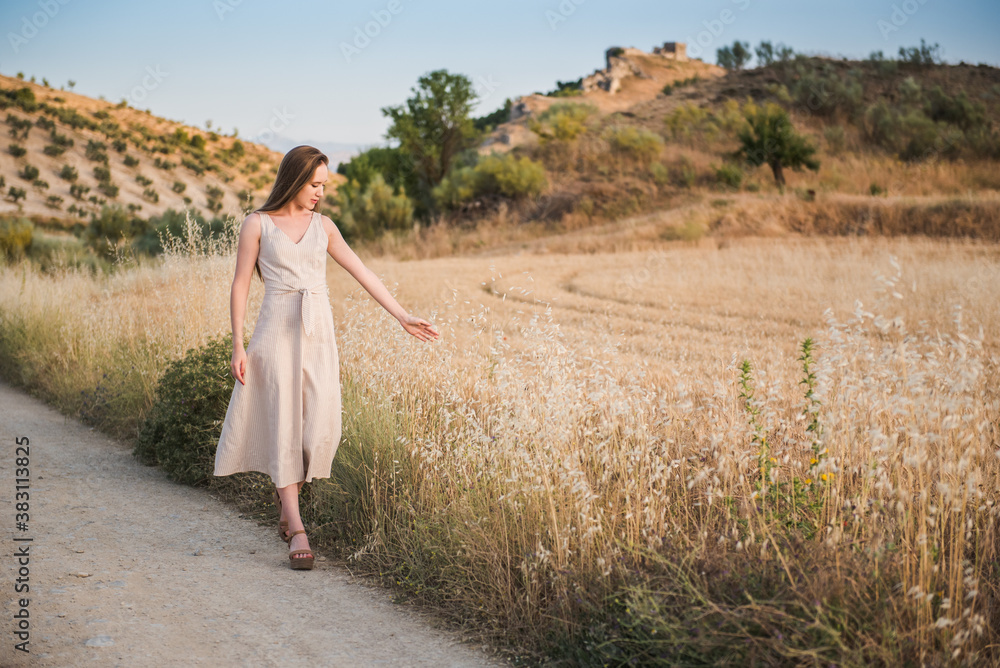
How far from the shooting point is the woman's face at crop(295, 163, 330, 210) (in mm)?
4383

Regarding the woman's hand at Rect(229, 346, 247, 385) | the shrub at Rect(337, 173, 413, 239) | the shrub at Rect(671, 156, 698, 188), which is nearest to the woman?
the woman's hand at Rect(229, 346, 247, 385)

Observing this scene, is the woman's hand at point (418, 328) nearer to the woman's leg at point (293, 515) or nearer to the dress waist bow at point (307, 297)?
the dress waist bow at point (307, 297)

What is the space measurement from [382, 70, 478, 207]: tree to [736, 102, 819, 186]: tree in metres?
15.7

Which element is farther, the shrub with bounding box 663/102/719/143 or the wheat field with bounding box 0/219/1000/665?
the shrub with bounding box 663/102/719/143

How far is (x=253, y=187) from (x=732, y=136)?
4345 centimetres

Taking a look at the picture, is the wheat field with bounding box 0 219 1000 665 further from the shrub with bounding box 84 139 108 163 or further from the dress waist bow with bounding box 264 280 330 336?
the shrub with bounding box 84 139 108 163

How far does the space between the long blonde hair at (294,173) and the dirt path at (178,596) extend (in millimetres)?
1649

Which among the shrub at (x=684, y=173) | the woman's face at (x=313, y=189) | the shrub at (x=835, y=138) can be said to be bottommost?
the woman's face at (x=313, y=189)

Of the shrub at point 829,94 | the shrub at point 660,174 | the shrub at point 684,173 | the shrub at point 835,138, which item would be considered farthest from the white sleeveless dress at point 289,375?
the shrub at point 829,94

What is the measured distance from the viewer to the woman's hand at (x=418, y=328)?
448 cm

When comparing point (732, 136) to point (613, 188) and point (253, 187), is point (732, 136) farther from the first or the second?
point (253, 187)

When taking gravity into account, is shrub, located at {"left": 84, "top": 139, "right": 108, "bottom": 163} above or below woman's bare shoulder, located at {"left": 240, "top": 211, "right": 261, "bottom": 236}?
above

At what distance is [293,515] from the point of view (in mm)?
4371

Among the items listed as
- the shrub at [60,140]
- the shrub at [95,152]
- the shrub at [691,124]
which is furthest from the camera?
the shrub at [95,152]
